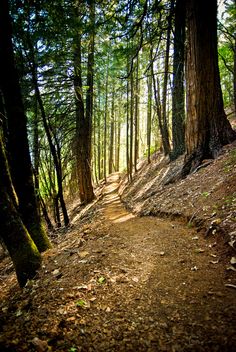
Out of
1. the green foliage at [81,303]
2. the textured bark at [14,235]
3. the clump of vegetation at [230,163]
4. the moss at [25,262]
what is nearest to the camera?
the green foliage at [81,303]

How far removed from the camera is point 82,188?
1273 centimetres

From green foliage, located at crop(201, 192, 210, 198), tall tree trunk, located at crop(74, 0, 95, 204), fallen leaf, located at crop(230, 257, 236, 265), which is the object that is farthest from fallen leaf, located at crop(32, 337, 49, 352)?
tall tree trunk, located at crop(74, 0, 95, 204)

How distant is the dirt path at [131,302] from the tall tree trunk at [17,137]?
1.19m

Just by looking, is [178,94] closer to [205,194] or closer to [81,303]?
[205,194]

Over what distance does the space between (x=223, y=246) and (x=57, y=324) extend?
2.45 metres

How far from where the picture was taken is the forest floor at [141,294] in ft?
6.66

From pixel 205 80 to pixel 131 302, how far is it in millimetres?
6019

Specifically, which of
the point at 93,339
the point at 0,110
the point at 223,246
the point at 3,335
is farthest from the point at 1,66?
the point at 223,246

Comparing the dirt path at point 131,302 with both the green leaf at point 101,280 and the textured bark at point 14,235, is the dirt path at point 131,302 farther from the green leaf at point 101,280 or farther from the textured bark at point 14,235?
the textured bark at point 14,235

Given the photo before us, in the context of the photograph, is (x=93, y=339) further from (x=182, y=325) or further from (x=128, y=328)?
(x=182, y=325)

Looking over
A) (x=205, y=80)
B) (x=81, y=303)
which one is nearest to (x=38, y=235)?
(x=81, y=303)

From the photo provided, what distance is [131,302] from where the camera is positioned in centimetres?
251

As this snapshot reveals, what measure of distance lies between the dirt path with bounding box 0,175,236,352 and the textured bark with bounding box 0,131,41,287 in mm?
288

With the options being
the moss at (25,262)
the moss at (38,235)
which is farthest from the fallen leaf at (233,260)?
the moss at (38,235)
